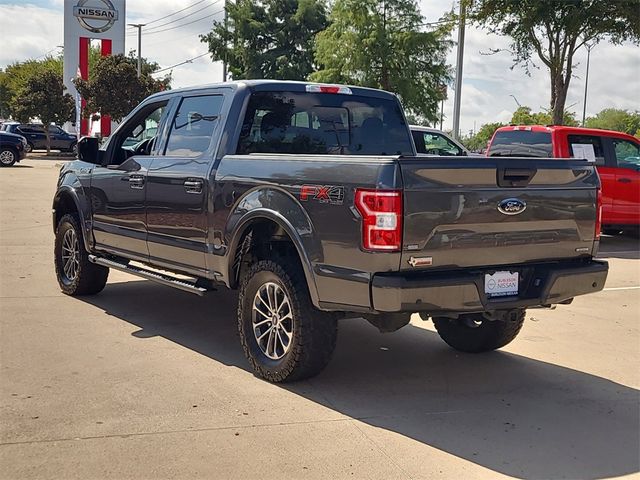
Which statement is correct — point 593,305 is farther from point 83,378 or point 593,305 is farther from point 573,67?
point 573,67

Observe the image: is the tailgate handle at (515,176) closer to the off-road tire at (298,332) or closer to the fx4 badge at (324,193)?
the fx4 badge at (324,193)

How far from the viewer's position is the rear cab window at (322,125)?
5.88 meters

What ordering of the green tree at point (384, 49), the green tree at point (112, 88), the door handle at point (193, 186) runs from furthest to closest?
the green tree at point (112, 88)
the green tree at point (384, 49)
the door handle at point (193, 186)

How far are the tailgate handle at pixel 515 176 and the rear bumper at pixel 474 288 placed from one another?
537 millimetres

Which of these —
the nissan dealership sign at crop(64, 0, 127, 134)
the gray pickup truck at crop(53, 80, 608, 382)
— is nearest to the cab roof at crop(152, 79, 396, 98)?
the gray pickup truck at crop(53, 80, 608, 382)

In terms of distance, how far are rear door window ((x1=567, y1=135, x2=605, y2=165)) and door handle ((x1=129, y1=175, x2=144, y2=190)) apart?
8118 millimetres

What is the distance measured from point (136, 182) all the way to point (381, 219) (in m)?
2.99

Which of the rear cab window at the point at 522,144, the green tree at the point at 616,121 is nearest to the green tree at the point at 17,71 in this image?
the green tree at the point at 616,121

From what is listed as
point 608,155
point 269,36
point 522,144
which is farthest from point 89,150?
point 269,36

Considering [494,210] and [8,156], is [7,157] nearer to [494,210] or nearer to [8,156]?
[8,156]

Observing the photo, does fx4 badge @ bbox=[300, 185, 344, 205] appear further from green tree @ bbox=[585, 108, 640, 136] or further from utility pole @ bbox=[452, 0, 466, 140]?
green tree @ bbox=[585, 108, 640, 136]

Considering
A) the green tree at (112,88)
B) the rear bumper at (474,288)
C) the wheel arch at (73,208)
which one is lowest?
the rear bumper at (474,288)

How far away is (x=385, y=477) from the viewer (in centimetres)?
383

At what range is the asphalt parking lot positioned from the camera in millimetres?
3992
